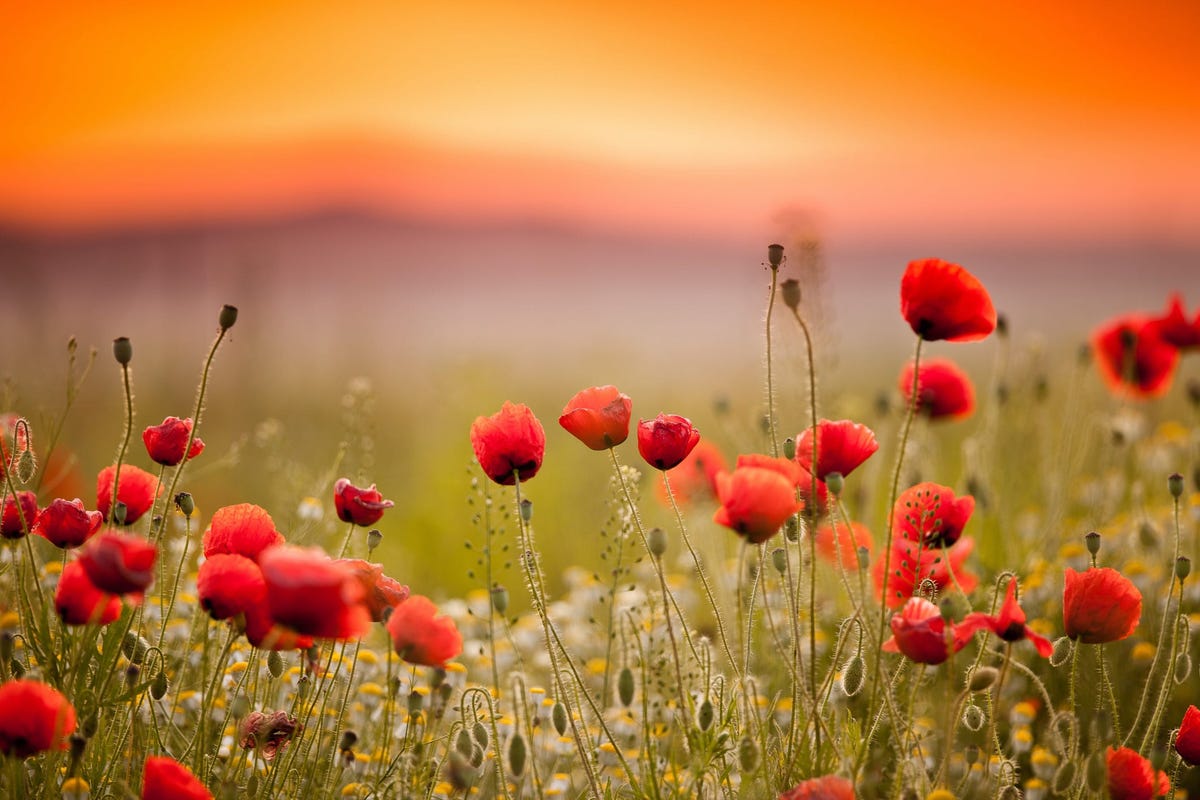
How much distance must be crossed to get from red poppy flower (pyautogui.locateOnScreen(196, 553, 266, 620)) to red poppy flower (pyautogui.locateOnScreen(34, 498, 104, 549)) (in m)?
0.41

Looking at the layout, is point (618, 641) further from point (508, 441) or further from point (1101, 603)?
point (1101, 603)

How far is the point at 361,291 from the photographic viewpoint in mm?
7645

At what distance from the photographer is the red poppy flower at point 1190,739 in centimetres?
194

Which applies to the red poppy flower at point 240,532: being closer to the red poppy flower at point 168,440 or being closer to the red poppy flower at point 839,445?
the red poppy flower at point 168,440

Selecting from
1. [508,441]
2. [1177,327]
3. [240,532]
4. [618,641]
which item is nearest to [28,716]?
[240,532]

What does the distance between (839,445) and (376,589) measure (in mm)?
898

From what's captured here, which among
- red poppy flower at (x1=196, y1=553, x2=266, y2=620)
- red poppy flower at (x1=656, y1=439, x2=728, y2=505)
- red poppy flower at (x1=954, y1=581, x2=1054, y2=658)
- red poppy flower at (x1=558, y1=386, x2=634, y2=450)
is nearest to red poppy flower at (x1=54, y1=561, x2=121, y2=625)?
red poppy flower at (x1=196, y1=553, x2=266, y2=620)

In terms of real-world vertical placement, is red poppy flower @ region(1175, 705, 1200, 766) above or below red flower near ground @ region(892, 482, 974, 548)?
below

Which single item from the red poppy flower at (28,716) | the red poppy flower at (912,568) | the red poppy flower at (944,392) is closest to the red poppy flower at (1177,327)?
the red poppy flower at (944,392)

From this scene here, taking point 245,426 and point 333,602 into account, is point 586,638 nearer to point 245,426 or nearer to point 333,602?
point 333,602

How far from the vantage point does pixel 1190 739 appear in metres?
1.96

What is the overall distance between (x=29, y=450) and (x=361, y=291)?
5.66 m

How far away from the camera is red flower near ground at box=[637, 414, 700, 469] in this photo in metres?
1.96

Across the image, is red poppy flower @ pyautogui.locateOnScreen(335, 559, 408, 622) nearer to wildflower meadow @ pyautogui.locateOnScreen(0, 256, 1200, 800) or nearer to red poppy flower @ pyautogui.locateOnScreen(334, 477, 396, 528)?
wildflower meadow @ pyautogui.locateOnScreen(0, 256, 1200, 800)
